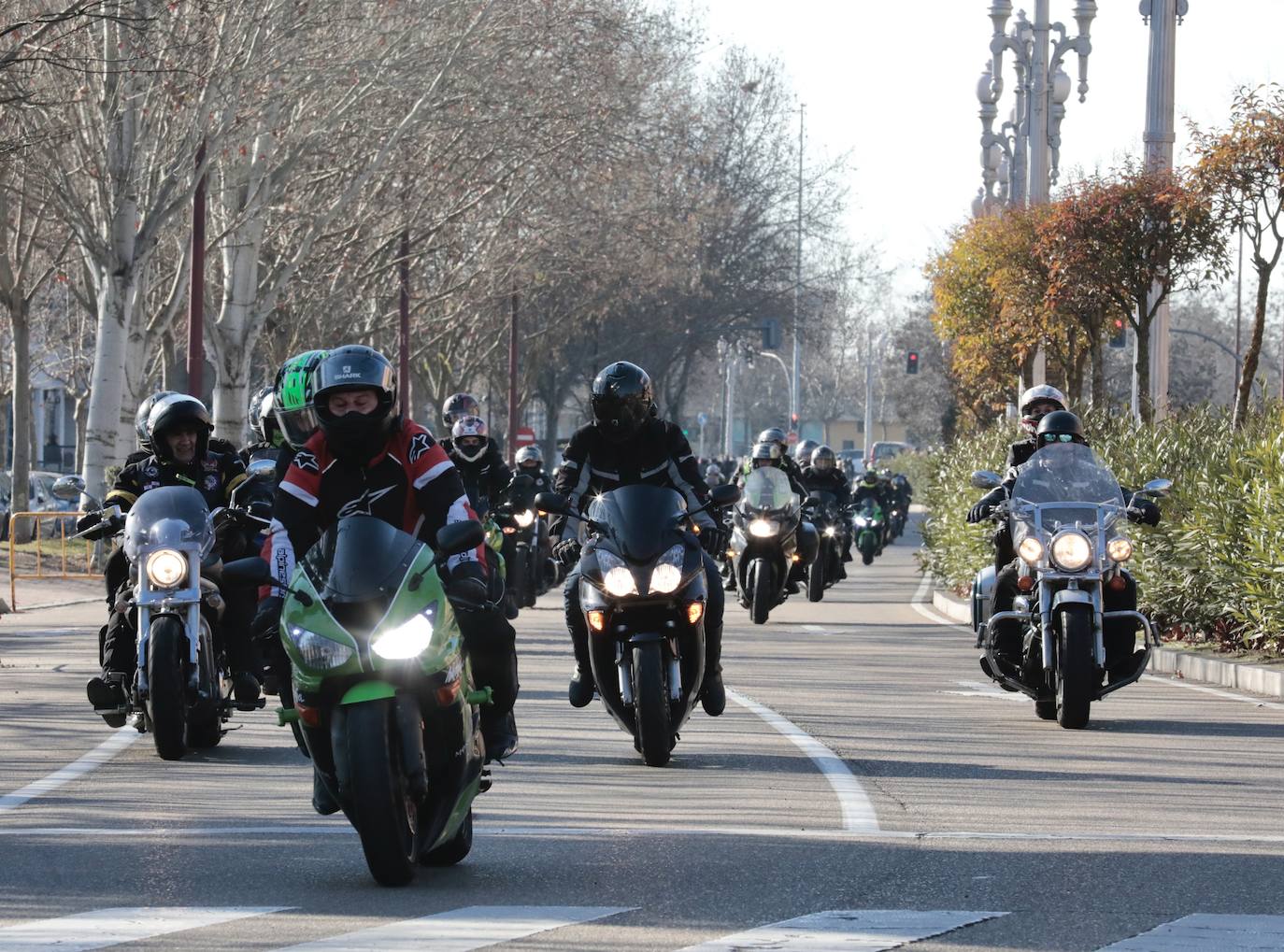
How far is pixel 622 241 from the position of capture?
178 ft

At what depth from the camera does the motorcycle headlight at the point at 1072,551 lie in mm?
12367

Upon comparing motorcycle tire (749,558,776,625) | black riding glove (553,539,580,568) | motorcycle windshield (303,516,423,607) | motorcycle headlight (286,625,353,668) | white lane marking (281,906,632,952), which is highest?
motorcycle windshield (303,516,423,607)

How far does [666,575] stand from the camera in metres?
10.7

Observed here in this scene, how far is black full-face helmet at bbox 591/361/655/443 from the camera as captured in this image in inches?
444

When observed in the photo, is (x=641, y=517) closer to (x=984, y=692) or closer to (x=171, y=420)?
(x=171, y=420)

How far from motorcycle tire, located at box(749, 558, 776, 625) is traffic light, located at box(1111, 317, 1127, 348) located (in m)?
10.7

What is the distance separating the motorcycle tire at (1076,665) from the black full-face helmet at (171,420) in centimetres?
434

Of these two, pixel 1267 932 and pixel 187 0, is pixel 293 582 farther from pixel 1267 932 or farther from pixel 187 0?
pixel 187 0

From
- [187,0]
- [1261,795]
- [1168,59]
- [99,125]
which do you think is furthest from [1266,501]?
[99,125]

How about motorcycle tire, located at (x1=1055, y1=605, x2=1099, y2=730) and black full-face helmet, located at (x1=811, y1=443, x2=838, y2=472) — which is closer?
motorcycle tire, located at (x1=1055, y1=605, x2=1099, y2=730)

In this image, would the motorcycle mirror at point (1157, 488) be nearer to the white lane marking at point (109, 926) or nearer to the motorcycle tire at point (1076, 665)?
the motorcycle tire at point (1076, 665)

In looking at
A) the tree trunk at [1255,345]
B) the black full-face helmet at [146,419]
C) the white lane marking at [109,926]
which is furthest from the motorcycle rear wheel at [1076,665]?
the tree trunk at [1255,345]

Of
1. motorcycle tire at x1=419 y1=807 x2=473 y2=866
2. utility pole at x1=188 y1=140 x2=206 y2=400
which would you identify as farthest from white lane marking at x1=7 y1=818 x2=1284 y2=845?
utility pole at x1=188 y1=140 x2=206 y2=400

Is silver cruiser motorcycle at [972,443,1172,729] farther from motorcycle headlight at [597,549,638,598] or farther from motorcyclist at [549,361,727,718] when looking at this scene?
motorcycle headlight at [597,549,638,598]
